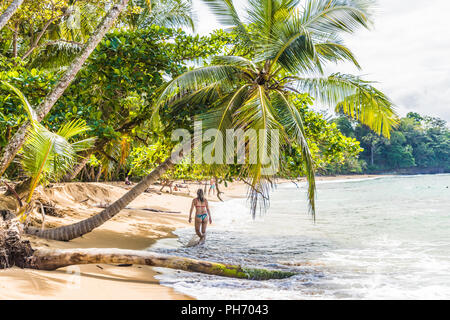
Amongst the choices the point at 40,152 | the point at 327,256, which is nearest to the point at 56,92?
the point at 40,152

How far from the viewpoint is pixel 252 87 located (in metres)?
6.77

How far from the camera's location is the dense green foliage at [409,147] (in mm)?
70562

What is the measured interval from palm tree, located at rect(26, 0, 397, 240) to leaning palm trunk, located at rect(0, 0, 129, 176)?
4.76ft

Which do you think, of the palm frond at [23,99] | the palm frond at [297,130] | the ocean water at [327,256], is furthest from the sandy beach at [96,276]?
the palm frond at [297,130]

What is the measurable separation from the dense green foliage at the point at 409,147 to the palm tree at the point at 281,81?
62.5m

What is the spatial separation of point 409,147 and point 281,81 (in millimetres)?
76203

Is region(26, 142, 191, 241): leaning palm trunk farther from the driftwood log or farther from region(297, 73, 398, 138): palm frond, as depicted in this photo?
region(297, 73, 398, 138): palm frond

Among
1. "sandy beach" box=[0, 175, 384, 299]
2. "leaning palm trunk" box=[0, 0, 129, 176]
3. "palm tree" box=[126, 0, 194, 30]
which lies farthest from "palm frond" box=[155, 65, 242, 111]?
"palm tree" box=[126, 0, 194, 30]

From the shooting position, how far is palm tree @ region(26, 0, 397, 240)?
20.4 feet

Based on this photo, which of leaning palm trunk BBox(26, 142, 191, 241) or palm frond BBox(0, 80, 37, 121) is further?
leaning palm trunk BBox(26, 142, 191, 241)

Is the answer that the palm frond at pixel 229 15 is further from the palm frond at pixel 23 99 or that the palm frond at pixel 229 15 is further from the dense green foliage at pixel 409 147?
the dense green foliage at pixel 409 147

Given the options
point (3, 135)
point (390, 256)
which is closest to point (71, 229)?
point (3, 135)
